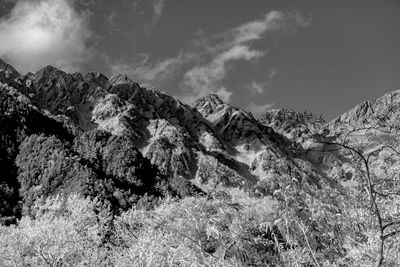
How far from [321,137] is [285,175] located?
5.71ft

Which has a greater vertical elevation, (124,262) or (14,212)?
(14,212)

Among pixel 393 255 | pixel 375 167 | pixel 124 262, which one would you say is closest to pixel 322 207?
pixel 375 167

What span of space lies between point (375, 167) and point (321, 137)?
492 centimetres

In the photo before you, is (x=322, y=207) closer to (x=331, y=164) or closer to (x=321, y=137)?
(x=331, y=164)

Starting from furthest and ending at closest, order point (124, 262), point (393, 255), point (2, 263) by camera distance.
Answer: point (2, 263), point (124, 262), point (393, 255)

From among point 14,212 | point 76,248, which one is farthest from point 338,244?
point 14,212

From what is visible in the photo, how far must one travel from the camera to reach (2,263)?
1553 inches

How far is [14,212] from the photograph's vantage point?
195 meters

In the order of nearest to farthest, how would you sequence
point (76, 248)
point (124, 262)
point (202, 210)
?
point (202, 210), point (124, 262), point (76, 248)

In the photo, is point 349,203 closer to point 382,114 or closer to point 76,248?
point 382,114

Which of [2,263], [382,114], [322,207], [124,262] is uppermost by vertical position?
[382,114]

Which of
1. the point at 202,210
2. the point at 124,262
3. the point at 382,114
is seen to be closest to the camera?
the point at 382,114

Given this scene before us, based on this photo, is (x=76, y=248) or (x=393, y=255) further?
(x=76, y=248)

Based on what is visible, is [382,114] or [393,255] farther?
[393,255]
